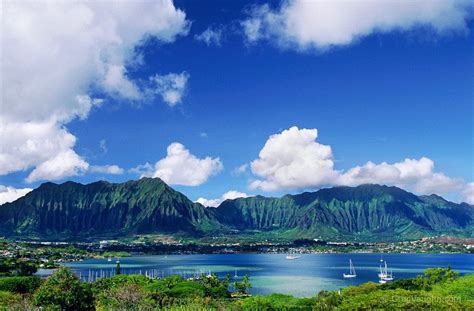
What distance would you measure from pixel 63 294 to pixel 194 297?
32221 millimetres

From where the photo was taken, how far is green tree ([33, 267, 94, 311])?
48.7 m

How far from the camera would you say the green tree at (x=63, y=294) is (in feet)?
160

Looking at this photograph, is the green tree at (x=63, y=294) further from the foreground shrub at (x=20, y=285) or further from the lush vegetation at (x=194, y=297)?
the foreground shrub at (x=20, y=285)

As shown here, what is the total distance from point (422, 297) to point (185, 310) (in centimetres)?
2695

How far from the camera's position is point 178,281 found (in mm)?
93312

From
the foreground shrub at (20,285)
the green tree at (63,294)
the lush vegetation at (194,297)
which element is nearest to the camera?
the lush vegetation at (194,297)

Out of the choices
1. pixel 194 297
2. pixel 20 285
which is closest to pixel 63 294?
pixel 194 297

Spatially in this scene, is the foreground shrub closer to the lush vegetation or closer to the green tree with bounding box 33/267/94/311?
the lush vegetation

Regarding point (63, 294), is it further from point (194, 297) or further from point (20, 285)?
point (20, 285)

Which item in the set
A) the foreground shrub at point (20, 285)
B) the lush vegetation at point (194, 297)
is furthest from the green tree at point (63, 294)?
the foreground shrub at point (20, 285)

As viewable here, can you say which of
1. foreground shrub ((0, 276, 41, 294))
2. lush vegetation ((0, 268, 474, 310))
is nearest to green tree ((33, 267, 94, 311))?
lush vegetation ((0, 268, 474, 310))

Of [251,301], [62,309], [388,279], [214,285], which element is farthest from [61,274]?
[388,279]

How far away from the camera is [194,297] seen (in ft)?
256

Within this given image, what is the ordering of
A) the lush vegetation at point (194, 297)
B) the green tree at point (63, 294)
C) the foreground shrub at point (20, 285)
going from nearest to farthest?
the lush vegetation at point (194, 297) → the green tree at point (63, 294) → the foreground shrub at point (20, 285)
